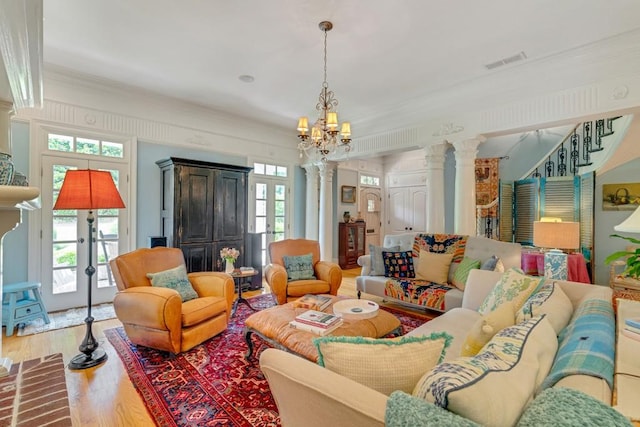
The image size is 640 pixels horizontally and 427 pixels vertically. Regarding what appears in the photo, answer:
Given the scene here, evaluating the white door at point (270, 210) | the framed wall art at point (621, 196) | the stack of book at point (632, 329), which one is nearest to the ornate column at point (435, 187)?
the framed wall art at point (621, 196)

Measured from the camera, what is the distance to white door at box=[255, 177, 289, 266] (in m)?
5.81

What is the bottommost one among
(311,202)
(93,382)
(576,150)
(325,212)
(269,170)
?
(93,382)

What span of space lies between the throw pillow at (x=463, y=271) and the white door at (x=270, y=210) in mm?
3449

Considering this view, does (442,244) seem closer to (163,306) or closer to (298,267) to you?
(298,267)

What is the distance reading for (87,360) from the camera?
2.52 meters

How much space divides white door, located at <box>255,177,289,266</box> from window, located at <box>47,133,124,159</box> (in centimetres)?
226

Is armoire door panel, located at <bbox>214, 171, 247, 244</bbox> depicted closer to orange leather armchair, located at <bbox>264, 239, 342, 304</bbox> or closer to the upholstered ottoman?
orange leather armchair, located at <bbox>264, 239, 342, 304</bbox>

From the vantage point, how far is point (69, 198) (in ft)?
7.99

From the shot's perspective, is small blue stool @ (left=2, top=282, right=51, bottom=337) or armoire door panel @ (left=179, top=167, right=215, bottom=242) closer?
small blue stool @ (left=2, top=282, right=51, bottom=337)

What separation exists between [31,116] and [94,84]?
0.80 m

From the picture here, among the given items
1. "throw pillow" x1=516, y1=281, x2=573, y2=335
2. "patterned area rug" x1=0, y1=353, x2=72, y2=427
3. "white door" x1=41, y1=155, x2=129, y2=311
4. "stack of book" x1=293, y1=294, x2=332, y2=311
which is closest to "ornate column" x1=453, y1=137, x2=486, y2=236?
"stack of book" x1=293, y1=294, x2=332, y2=311

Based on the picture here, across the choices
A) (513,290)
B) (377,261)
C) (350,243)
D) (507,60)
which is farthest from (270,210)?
(513,290)

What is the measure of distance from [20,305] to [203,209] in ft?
7.14

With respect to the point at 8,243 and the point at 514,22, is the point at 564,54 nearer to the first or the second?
the point at 514,22
